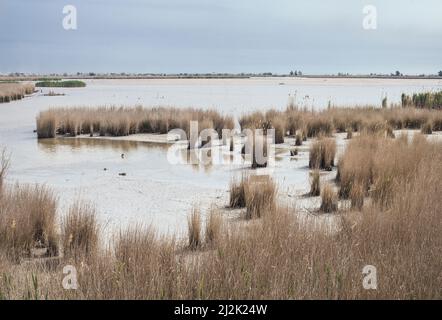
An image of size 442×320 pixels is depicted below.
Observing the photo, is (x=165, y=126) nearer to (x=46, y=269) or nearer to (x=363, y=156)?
(x=363, y=156)

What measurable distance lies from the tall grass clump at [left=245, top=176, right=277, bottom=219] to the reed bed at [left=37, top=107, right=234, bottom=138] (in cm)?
924

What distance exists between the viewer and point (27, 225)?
5.43 meters

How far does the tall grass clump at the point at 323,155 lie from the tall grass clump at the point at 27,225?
5975mm

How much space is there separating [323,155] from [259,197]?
13.4ft

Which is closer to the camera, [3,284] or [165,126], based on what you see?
[3,284]

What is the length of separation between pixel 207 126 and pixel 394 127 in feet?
22.0

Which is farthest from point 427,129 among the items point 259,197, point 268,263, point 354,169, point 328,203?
point 268,263

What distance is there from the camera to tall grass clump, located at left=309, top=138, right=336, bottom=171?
34.7ft

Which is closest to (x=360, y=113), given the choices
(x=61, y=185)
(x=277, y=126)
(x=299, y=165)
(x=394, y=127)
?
(x=394, y=127)

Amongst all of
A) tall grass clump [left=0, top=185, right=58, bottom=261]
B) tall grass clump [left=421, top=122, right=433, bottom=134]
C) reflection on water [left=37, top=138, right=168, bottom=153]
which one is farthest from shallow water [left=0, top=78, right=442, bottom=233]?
tall grass clump [left=421, top=122, right=433, bottom=134]

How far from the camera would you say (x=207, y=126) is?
16.6 meters

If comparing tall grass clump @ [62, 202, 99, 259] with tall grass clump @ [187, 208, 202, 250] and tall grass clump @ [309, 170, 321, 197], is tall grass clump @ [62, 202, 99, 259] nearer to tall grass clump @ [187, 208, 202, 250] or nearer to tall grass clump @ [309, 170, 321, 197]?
tall grass clump @ [187, 208, 202, 250]

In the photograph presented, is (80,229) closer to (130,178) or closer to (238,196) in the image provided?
(238,196)

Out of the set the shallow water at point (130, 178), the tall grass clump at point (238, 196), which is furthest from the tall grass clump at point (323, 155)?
the tall grass clump at point (238, 196)
